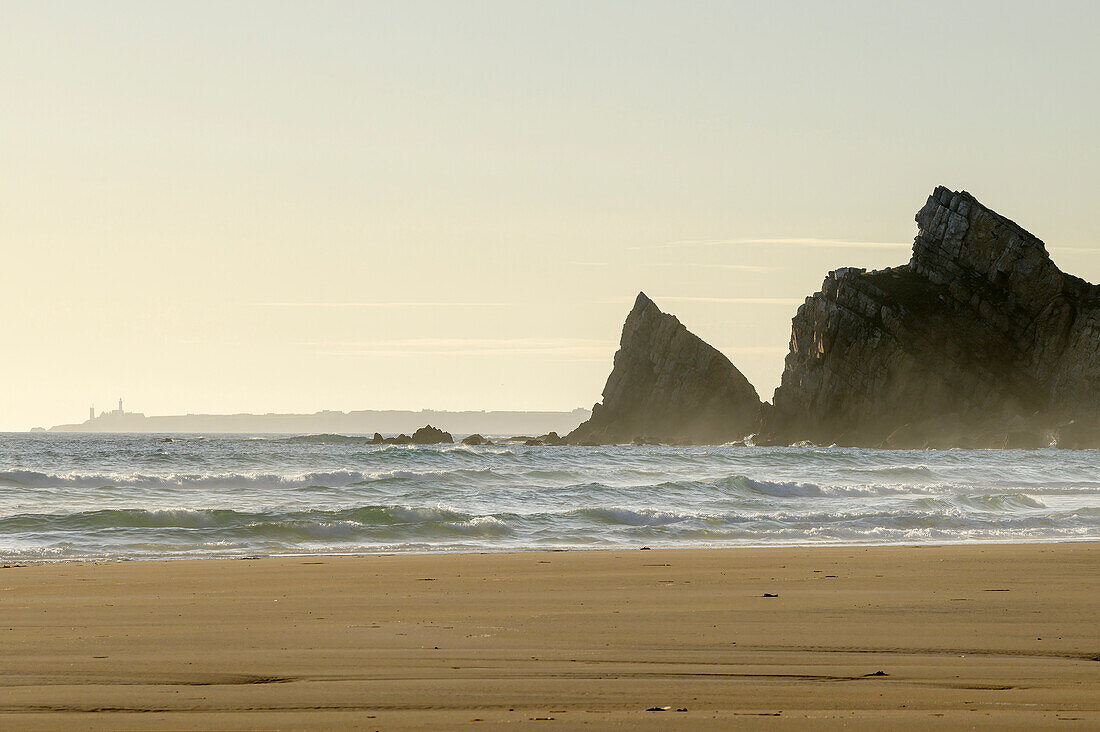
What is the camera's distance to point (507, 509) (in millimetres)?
21453

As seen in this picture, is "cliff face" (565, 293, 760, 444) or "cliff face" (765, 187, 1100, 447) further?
"cliff face" (565, 293, 760, 444)

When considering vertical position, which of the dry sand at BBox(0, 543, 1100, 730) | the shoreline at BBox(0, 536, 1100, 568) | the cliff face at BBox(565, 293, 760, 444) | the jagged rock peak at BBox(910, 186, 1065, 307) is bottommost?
the shoreline at BBox(0, 536, 1100, 568)

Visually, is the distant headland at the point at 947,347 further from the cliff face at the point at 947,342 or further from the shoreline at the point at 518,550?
the shoreline at the point at 518,550

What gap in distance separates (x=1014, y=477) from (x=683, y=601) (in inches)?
1264

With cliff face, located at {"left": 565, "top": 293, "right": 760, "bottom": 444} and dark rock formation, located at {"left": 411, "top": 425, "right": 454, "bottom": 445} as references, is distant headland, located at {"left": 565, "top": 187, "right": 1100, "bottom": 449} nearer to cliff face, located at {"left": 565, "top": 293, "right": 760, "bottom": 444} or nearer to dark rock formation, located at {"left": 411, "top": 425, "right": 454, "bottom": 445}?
cliff face, located at {"left": 565, "top": 293, "right": 760, "bottom": 444}

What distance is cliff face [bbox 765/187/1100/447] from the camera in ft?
298

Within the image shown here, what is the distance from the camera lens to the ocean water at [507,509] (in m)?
16.0

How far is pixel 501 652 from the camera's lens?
6305mm

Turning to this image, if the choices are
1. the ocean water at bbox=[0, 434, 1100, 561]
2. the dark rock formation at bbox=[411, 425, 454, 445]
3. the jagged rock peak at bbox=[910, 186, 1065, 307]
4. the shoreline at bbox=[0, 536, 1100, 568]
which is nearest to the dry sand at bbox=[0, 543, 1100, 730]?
the shoreline at bbox=[0, 536, 1100, 568]

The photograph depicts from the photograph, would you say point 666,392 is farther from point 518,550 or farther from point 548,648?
point 548,648

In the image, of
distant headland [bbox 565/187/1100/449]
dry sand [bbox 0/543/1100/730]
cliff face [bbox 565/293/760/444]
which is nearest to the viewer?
dry sand [bbox 0/543/1100/730]

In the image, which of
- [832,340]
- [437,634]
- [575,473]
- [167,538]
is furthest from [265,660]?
[832,340]

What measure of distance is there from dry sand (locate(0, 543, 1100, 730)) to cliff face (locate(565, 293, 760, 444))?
9697 cm

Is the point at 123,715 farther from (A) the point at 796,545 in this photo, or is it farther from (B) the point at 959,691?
(A) the point at 796,545
